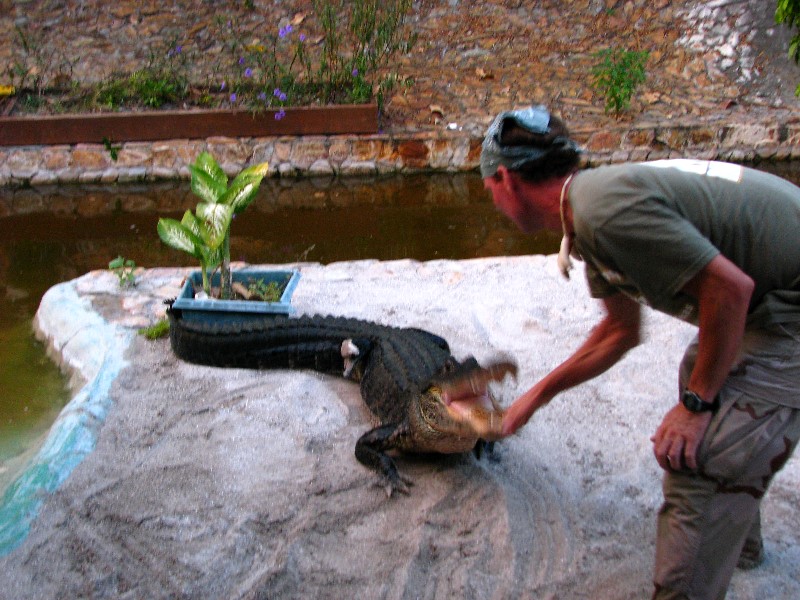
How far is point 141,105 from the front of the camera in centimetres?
879

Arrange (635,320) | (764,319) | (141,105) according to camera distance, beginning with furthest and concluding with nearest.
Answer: (141,105) → (635,320) → (764,319)

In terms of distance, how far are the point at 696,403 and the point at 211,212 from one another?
2.66 m

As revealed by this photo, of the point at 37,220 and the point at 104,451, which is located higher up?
the point at 104,451

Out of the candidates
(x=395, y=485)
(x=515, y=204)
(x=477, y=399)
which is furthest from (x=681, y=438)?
(x=395, y=485)

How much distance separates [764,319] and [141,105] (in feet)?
27.7

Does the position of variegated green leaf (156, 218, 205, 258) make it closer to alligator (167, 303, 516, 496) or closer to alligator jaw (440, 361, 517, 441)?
alligator (167, 303, 516, 496)

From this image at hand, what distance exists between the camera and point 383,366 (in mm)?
3271

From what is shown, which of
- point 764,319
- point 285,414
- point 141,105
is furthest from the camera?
point 141,105

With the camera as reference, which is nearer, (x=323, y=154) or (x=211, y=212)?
(x=211, y=212)

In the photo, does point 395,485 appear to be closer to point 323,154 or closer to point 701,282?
point 701,282

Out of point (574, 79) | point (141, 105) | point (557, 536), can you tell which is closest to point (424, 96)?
point (574, 79)

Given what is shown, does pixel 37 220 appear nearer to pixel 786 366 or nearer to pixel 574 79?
pixel 574 79

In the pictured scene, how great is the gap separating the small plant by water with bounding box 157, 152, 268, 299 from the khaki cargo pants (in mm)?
2602

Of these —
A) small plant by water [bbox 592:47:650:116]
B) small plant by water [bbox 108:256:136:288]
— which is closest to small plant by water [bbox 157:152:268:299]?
small plant by water [bbox 108:256:136:288]
